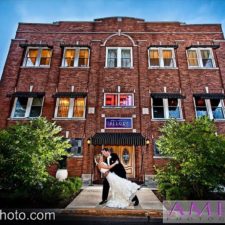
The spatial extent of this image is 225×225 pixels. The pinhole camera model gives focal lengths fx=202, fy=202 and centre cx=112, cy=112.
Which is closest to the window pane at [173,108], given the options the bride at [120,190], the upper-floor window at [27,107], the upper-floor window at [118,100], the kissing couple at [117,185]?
the upper-floor window at [118,100]

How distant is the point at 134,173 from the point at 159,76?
25.4 ft

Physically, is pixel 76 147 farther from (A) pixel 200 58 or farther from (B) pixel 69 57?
(A) pixel 200 58

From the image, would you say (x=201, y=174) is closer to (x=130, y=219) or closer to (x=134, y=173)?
(x=130, y=219)

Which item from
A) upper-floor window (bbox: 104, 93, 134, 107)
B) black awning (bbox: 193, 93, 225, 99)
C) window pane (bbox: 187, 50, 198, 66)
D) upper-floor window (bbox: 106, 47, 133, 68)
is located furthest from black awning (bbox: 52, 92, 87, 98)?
window pane (bbox: 187, 50, 198, 66)

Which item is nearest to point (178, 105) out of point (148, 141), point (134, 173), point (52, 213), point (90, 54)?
point (148, 141)

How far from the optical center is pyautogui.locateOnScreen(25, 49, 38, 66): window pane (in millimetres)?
16953

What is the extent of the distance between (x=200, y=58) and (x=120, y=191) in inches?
557

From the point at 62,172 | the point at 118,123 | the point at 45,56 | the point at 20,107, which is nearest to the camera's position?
the point at 62,172

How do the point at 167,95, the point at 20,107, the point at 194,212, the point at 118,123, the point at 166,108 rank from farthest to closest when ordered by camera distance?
1. the point at 20,107
2. the point at 166,108
3. the point at 167,95
4. the point at 118,123
5. the point at 194,212

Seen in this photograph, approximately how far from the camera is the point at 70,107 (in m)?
15.2

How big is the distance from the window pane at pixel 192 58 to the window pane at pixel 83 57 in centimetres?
864

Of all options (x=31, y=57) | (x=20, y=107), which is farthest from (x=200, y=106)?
(x=31, y=57)

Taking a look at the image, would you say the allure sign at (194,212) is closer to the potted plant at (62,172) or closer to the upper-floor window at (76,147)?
the potted plant at (62,172)

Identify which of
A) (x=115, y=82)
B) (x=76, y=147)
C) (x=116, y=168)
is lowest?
(x=116, y=168)
